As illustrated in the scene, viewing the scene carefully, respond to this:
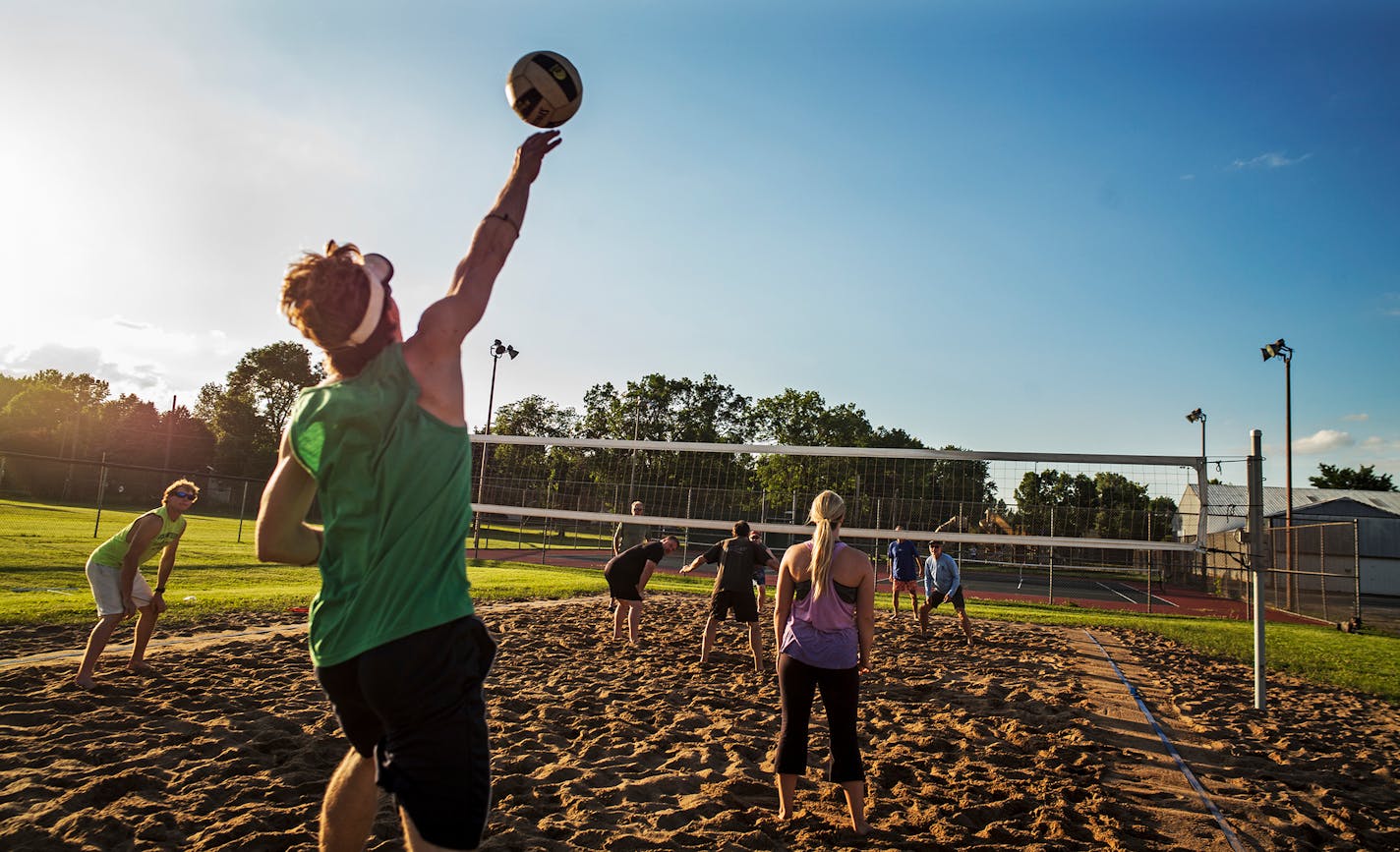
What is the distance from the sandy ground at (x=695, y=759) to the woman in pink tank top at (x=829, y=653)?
300 mm

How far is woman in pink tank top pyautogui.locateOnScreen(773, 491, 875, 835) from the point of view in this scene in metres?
3.79

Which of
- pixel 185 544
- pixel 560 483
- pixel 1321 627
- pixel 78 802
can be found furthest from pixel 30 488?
pixel 1321 627

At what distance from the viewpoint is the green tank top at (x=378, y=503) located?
67.5 inches

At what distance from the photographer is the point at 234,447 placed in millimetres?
58031

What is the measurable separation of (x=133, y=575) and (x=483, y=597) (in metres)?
7.24

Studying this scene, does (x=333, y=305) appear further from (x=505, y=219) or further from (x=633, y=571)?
(x=633, y=571)

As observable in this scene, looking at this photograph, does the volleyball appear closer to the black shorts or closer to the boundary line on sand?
the black shorts

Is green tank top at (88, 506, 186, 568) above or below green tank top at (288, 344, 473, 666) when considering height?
below

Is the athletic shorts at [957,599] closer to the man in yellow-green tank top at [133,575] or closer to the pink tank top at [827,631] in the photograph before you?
the pink tank top at [827,631]

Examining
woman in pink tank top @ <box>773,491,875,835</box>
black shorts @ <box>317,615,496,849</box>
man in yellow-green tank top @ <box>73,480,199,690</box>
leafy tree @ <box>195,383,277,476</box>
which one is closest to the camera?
black shorts @ <box>317,615,496,849</box>

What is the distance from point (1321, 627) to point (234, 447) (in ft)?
213

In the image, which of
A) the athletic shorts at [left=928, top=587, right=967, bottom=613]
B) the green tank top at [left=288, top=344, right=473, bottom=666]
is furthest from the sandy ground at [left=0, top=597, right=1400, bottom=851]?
the green tank top at [left=288, top=344, right=473, bottom=666]

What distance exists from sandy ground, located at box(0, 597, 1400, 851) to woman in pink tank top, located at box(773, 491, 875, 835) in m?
0.30

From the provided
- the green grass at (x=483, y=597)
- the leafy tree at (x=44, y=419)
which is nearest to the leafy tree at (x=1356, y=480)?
the green grass at (x=483, y=597)
